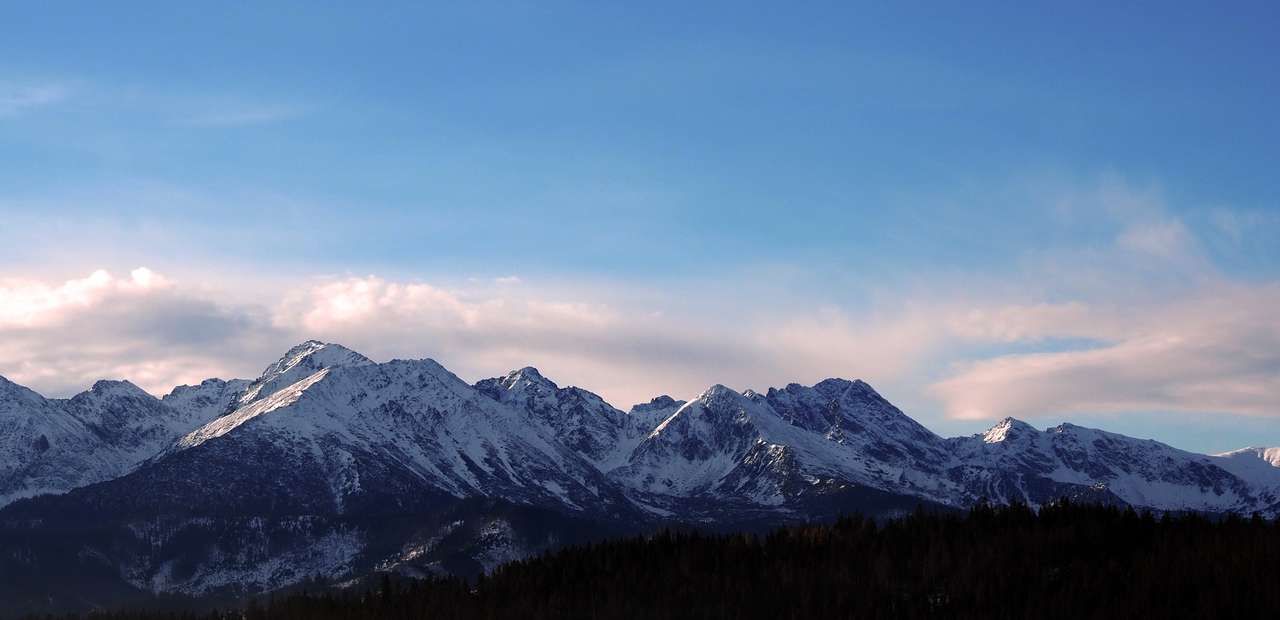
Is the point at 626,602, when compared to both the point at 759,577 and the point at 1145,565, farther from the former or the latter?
the point at 1145,565

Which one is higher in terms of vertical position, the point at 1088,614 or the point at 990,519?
the point at 990,519

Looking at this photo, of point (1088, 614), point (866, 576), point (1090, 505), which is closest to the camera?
point (1088, 614)

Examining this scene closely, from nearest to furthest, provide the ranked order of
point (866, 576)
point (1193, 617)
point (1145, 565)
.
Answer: point (1193, 617)
point (1145, 565)
point (866, 576)

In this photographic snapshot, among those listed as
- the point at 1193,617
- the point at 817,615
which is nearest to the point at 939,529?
the point at 817,615

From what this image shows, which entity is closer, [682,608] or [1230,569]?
[1230,569]

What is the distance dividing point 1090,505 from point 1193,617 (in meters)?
58.4

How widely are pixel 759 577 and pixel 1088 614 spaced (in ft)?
190

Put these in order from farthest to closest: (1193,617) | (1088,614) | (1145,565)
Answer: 1. (1145,565)
2. (1088,614)
3. (1193,617)

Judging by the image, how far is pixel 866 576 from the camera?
177250 mm

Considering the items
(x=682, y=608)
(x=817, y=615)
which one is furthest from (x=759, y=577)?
(x=817, y=615)

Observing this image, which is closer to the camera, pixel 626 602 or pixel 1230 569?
pixel 1230 569

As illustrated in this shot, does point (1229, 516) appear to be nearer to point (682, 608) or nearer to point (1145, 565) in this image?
point (1145, 565)

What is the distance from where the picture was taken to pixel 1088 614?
144250 mm

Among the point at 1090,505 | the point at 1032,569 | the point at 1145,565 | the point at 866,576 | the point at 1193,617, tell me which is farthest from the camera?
the point at 1090,505
